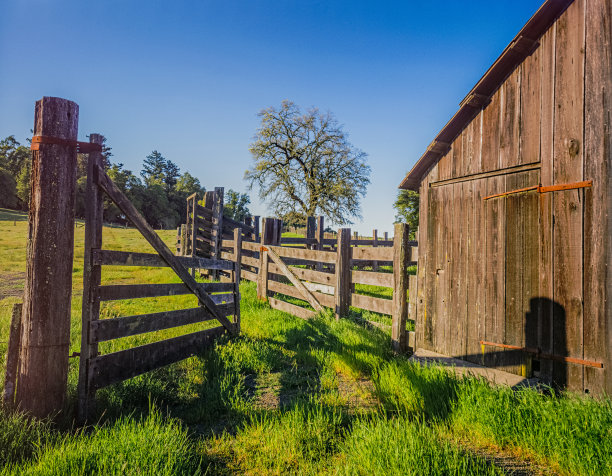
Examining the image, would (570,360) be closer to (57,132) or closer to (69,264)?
(69,264)

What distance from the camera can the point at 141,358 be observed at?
409cm

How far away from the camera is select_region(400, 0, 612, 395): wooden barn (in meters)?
3.70

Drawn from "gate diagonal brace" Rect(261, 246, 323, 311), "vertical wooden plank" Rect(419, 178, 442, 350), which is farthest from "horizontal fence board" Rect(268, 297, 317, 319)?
"vertical wooden plank" Rect(419, 178, 442, 350)

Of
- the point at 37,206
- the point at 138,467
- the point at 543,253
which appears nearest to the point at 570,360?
the point at 543,253

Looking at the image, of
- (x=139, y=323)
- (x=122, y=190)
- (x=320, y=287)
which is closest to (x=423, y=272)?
(x=320, y=287)

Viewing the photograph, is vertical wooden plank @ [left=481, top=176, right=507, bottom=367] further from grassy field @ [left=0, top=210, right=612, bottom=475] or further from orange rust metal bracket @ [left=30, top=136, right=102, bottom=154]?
orange rust metal bracket @ [left=30, top=136, right=102, bottom=154]

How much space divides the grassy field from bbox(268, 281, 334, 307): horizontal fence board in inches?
80.0

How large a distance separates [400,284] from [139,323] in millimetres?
3669

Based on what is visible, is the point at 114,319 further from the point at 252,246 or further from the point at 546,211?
the point at 252,246

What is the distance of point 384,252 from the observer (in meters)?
5.71

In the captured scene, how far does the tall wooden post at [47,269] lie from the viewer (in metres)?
3.10

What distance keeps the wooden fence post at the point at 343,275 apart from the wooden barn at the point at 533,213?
1.58m

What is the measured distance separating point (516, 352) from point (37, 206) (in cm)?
548

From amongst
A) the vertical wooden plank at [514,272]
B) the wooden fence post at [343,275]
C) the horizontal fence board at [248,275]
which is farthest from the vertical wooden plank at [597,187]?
the horizontal fence board at [248,275]
